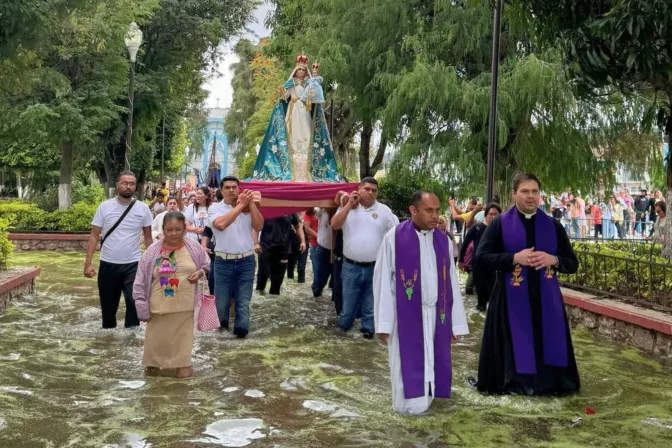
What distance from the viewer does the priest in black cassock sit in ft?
21.5

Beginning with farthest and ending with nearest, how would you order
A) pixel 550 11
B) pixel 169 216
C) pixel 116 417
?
pixel 550 11
pixel 169 216
pixel 116 417

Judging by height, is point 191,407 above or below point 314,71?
below

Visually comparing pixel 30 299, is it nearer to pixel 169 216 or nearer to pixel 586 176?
pixel 169 216

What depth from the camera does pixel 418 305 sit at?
6129 millimetres

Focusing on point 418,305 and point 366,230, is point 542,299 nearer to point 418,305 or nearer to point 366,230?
point 418,305

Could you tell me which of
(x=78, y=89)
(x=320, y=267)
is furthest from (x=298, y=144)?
(x=78, y=89)

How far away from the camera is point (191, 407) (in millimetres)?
6223

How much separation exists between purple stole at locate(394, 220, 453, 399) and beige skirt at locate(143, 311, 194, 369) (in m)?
2.12

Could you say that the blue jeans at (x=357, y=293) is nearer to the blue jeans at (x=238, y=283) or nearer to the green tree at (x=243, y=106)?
the blue jeans at (x=238, y=283)

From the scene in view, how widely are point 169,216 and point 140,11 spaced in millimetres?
18428

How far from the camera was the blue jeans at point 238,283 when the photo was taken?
9094 mm

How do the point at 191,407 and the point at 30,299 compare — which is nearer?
the point at 191,407

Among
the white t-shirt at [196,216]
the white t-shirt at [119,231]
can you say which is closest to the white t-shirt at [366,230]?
the white t-shirt at [119,231]

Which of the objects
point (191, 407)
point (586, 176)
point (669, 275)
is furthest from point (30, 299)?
point (586, 176)
